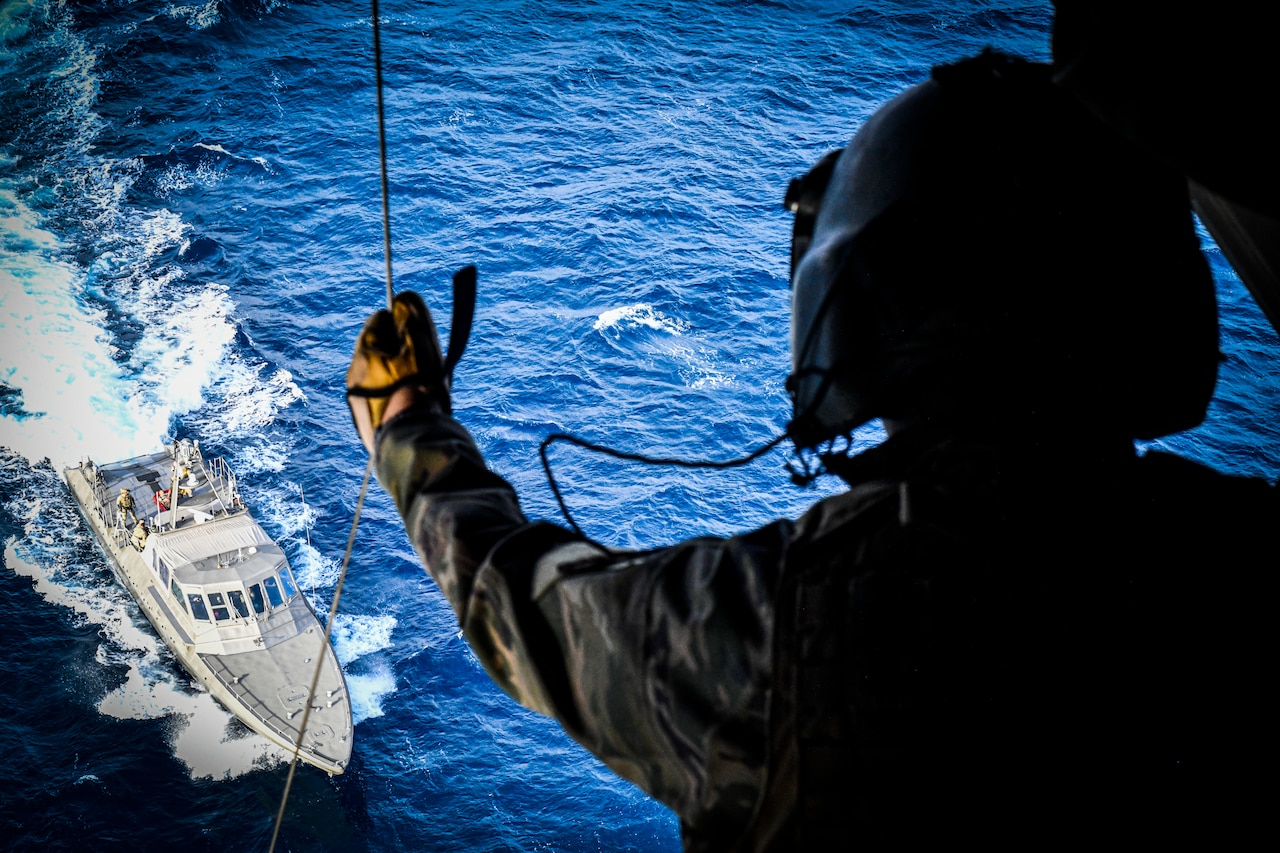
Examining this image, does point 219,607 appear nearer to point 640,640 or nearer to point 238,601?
point 238,601

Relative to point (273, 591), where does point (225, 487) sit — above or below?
above

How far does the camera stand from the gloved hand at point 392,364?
2.34 m

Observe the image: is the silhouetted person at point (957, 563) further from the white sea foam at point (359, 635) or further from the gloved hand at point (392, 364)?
the white sea foam at point (359, 635)

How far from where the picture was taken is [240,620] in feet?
83.1

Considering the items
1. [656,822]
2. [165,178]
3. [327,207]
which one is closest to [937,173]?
[656,822]

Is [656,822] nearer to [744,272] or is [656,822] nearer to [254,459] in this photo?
[254,459]

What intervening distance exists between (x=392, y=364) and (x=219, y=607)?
25311mm

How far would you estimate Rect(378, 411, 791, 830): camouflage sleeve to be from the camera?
1.60 m

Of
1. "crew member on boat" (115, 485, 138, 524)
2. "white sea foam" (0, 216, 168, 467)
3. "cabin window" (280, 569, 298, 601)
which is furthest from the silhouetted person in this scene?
"white sea foam" (0, 216, 168, 467)

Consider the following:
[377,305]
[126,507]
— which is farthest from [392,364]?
[377,305]

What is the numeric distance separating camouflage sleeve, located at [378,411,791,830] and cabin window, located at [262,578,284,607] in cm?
2511

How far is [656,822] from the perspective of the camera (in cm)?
2545

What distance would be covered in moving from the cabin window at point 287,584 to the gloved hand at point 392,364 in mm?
24503

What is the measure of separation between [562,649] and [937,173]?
120 centimetres
